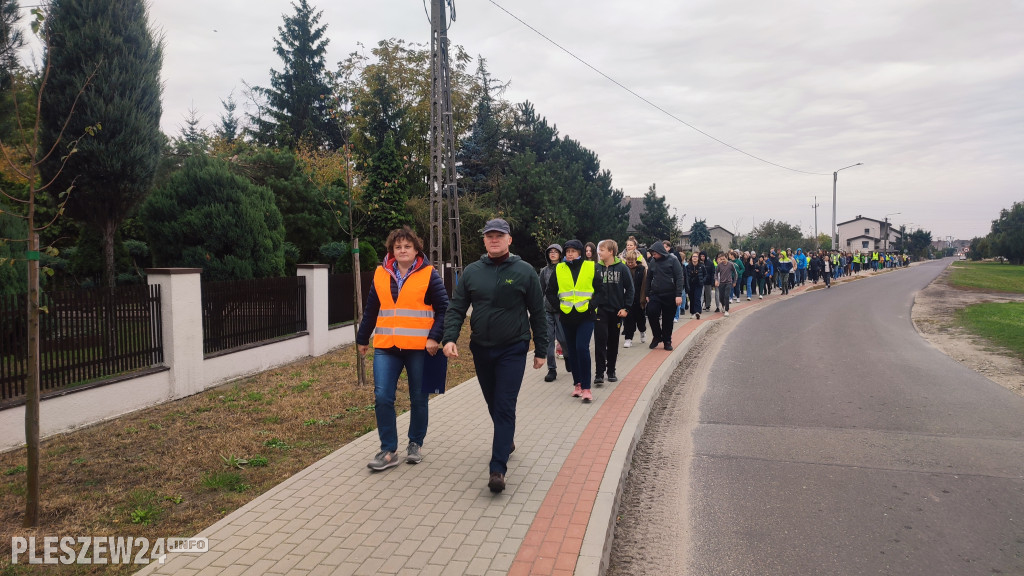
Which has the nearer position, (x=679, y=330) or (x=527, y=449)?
(x=527, y=449)

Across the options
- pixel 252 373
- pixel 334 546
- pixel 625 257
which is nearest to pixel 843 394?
pixel 625 257

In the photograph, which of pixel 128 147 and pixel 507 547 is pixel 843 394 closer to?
pixel 507 547

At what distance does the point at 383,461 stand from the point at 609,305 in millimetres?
3561

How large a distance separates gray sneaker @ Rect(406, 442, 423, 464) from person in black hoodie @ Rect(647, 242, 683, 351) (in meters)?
6.47

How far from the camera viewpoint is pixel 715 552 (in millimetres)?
3818

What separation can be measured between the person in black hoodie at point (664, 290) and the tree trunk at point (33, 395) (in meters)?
8.49

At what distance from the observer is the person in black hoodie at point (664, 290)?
35.6 ft

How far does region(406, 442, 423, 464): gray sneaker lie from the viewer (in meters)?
5.10

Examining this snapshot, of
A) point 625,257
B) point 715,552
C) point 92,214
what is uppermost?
point 92,214

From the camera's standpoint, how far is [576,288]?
6863mm

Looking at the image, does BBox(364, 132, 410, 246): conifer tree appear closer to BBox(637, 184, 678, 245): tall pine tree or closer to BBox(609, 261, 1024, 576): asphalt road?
Result: BBox(609, 261, 1024, 576): asphalt road

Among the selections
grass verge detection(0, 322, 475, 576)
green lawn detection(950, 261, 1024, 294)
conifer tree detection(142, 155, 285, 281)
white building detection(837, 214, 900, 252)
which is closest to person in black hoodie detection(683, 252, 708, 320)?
conifer tree detection(142, 155, 285, 281)

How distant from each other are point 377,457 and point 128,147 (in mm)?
8493

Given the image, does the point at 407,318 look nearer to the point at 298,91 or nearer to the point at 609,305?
the point at 609,305
